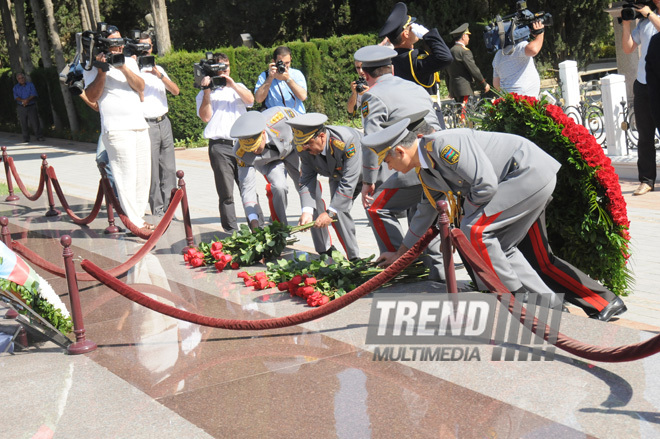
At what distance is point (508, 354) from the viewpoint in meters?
4.36

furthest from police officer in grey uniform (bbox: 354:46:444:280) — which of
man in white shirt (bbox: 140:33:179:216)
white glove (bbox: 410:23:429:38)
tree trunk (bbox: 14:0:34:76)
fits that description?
tree trunk (bbox: 14:0:34:76)

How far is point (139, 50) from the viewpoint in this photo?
898 cm

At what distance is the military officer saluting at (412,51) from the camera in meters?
7.27

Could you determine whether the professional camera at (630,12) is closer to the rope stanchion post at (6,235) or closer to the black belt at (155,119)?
the black belt at (155,119)

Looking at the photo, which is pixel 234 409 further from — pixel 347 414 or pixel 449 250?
pixel 449 250

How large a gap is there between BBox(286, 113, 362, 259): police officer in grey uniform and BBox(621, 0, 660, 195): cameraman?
3.69 m

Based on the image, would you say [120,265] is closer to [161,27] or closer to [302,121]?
[302,121]

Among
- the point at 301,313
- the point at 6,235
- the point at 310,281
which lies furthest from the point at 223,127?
the point at 301,313

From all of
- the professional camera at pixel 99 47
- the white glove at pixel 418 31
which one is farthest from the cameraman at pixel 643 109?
the professional camera at pixel 99 47

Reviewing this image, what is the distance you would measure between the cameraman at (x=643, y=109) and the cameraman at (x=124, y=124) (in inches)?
210

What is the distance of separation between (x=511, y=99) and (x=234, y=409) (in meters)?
2.91

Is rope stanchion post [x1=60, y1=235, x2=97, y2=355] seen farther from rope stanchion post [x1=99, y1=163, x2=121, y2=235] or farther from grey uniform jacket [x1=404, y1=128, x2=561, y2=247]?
rope stanchion post [x1=99, y1=163, x2=121, y2=235]

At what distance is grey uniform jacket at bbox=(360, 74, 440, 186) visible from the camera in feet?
20.7

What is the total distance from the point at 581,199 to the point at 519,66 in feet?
13.7
